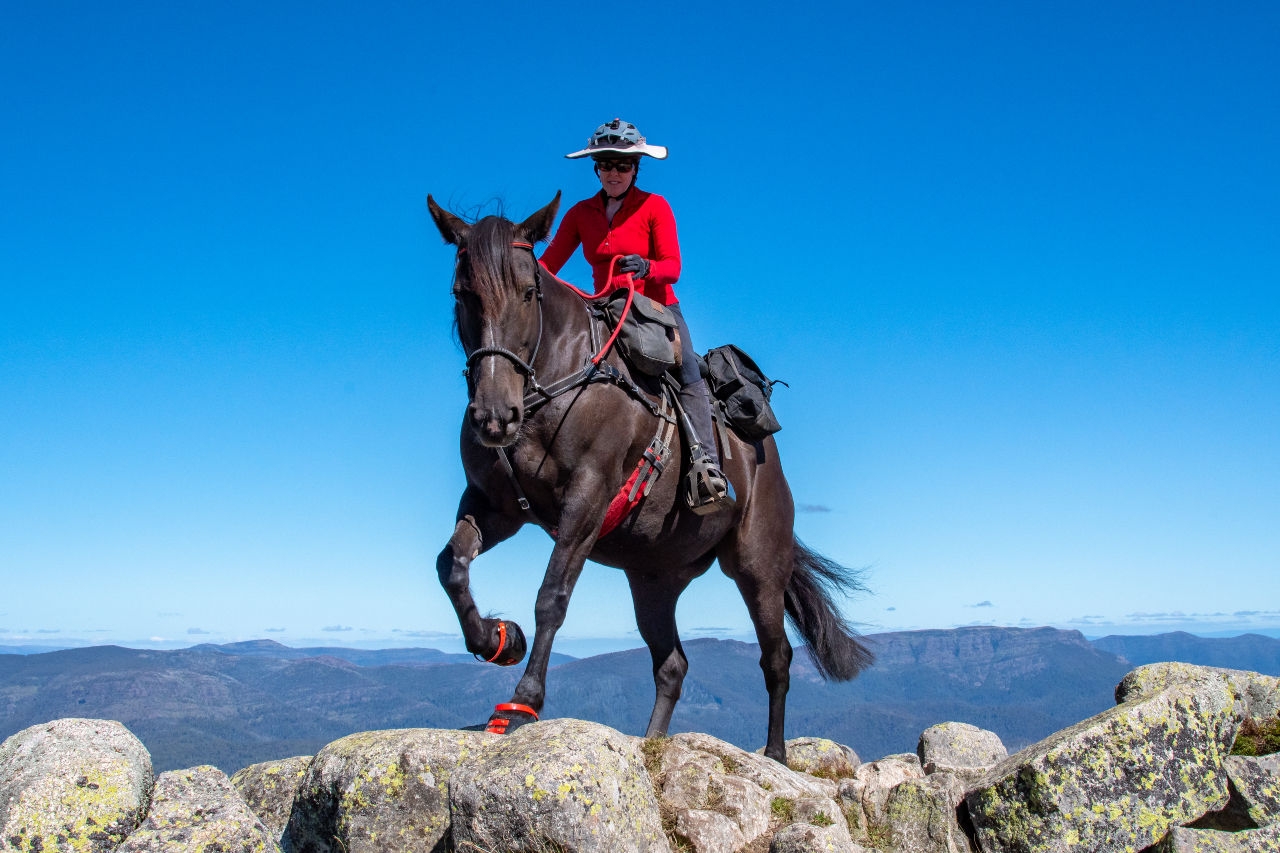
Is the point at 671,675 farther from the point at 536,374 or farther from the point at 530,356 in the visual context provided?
the point at 530,356

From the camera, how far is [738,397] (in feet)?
37.6

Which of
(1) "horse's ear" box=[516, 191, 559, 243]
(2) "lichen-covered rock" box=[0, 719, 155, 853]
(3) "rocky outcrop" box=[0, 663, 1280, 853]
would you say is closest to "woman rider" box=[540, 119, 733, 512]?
(1) "horse's ear" box=[516, 191, 559, 243]

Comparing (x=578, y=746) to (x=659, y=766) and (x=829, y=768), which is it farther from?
(x=829, y=768)

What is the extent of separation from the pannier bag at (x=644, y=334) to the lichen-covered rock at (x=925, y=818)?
172 inches

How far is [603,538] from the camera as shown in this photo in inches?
401

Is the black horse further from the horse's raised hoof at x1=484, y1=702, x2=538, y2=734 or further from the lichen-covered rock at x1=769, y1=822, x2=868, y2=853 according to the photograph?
the lichen-covered rock at x1=769, y1=822, x2=868, y2=853

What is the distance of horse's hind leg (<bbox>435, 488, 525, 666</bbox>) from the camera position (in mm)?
8609

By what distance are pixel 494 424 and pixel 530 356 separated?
1008 mm

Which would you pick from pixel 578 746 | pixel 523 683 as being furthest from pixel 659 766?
pixel 578 746

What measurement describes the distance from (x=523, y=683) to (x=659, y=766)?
49.6 inches

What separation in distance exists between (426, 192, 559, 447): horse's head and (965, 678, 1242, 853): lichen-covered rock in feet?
15.6

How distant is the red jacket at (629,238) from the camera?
10.5 meters

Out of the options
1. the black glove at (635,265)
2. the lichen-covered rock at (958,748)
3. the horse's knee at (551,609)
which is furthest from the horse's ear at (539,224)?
the lichen-covered rock at (958,748)

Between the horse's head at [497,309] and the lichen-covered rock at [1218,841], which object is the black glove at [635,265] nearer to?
the horse's head at [497,309]
